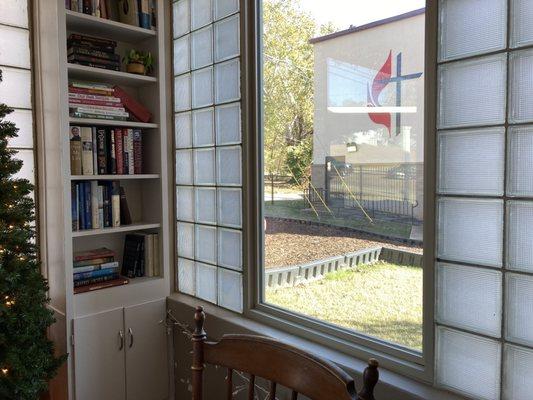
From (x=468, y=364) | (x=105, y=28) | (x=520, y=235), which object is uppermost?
(x=105, y=28)

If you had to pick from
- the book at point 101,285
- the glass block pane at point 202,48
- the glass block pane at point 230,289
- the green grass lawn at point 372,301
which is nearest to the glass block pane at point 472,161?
the green grass lawn at point 372,301

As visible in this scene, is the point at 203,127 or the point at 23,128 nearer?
the point at 23,128

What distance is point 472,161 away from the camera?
1395 millimetres

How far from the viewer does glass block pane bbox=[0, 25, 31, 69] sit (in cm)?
224

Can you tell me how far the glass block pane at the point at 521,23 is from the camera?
126 cm

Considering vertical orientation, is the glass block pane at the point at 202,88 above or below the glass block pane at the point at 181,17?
below

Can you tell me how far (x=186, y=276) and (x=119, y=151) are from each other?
2.68 ft

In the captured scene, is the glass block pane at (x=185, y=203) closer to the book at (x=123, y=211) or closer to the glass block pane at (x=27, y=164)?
the book at (x=123, y=211)

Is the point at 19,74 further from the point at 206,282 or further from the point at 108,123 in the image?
the point at 206,282

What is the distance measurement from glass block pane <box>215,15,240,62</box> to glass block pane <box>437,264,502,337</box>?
1.46 m

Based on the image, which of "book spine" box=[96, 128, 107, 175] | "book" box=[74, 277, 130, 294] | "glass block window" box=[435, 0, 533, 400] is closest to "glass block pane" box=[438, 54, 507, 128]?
"glass block window" box=[435, 0, 533, 400]

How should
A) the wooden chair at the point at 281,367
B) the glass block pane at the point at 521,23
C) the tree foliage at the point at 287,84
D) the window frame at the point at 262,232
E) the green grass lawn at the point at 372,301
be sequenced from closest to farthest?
the wooden chair at the point at 281,367, the glass block pane at the point at 521,23, the window frame at the point at 262,232, the green grass lawn at the point at 372,301, the tree foliage at the point at 287,84

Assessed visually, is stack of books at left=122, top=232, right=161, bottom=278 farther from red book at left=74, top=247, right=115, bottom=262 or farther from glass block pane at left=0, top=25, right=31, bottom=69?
glass block pane at left=0, top=25, right=31, bottom=69

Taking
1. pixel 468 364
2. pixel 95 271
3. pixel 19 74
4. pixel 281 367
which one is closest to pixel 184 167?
pixel 95 271
